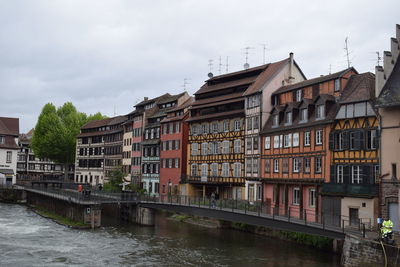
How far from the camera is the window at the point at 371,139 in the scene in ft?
118

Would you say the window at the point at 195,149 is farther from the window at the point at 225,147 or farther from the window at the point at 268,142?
the window at the point at 268,142

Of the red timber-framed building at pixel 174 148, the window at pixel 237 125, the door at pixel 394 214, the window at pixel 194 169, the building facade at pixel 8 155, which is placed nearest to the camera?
Result: the door at pixel 394 214

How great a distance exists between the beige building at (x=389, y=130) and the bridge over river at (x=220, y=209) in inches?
109

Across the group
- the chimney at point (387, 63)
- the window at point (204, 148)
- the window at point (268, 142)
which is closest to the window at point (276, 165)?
the window at point (268, 142)

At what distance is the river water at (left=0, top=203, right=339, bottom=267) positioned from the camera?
31969mm

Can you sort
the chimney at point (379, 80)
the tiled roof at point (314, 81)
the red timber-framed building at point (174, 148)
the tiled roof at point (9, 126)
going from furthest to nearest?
the tiled roof at point (9, 126) → the red timber-framed building at point (174, 148) → the tiled roof at point (314, 81) → the chimney at point (379, 80)

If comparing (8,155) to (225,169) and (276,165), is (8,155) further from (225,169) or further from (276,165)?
(276,165)

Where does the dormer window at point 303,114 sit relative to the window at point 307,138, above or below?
Result: above

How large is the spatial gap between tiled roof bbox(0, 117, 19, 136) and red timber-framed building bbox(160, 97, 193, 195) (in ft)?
97.6

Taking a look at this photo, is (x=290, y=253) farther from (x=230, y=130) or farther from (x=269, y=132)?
(x=230, y=130)

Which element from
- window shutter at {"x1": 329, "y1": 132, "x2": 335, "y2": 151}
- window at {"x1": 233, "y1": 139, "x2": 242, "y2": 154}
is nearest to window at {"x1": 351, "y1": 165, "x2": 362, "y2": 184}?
window shutter at {"x1": 329, "y1": 132, "x2": 335, "y2": 151}

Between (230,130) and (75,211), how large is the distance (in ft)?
59.9

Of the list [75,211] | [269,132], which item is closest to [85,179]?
[75,211]

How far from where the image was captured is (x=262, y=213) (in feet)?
121
